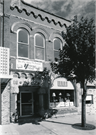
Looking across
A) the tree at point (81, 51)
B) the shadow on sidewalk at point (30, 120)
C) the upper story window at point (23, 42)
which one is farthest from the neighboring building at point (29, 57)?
the tree at point (81, 51)

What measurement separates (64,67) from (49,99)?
3603 millimetres

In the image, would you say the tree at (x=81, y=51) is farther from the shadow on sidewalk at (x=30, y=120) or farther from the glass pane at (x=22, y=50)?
the glass pane at (x=22, y=50)

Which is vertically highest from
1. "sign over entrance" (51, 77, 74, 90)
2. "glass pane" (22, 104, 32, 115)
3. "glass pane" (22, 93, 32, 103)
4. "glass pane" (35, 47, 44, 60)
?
"glass pane" (35, 47, 44, 60)

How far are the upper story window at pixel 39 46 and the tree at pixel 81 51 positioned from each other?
310cm

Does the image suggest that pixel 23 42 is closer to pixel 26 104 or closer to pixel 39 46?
pixel 39 46

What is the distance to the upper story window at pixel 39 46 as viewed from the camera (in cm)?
1117

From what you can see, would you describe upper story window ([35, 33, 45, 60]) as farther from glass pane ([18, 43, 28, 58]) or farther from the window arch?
the window arch

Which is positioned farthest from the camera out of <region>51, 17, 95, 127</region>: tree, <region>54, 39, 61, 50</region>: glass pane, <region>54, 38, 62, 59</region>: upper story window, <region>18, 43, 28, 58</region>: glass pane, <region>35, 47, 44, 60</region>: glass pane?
<region>54, 39, 61, 50</region>: glass pane

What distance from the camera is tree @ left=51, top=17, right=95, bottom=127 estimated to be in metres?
7.89

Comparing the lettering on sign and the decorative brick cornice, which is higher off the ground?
the decorative brick cornice

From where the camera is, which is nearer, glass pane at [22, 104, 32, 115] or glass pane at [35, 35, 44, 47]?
glass pane at [22, 104, 32, 115]

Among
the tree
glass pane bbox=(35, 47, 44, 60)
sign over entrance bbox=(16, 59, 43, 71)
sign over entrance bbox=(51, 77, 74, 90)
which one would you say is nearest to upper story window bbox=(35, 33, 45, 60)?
glass pane bbox=(35, 47, 44, 60)

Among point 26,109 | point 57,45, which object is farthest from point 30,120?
point 57,45

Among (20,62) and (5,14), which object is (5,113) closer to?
Answer: (20,62)
